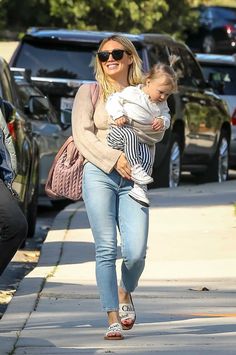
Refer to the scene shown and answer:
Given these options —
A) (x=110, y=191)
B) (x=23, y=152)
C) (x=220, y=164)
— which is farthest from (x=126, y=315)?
(x=220, y=164)

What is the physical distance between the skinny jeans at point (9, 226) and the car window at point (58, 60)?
9951mm

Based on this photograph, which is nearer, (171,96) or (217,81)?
(171,96)

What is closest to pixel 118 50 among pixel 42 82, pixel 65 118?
pixel 65 118

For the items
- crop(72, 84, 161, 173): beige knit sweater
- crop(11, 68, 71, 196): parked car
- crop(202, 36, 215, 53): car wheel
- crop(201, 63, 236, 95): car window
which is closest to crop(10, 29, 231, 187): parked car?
crop(11, 68, 71, 196): parked car

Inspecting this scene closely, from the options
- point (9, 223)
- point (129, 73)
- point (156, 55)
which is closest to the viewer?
point (9, 223)

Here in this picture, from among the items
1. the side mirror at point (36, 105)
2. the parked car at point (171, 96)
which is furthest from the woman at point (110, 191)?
the parked car at point (171, 96)

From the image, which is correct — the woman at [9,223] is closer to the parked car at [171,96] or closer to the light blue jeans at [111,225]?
the light blue jeans at [111,225]

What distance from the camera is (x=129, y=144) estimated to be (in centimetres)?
776

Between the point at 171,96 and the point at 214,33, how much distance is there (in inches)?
886

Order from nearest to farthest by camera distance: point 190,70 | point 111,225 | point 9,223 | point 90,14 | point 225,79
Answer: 1. point 9,223
2. point 111,225
3. point 190,70
4. point 225,79
5. point 90,14

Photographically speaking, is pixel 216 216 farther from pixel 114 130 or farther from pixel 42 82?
pixel 114 130

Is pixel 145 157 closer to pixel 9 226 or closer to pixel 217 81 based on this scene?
pixel 9 226

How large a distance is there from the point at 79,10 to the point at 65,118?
1388 cm

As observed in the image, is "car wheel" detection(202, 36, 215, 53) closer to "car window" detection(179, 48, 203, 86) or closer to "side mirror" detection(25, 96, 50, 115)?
"car window" detection(179, 48, 203, 86)
